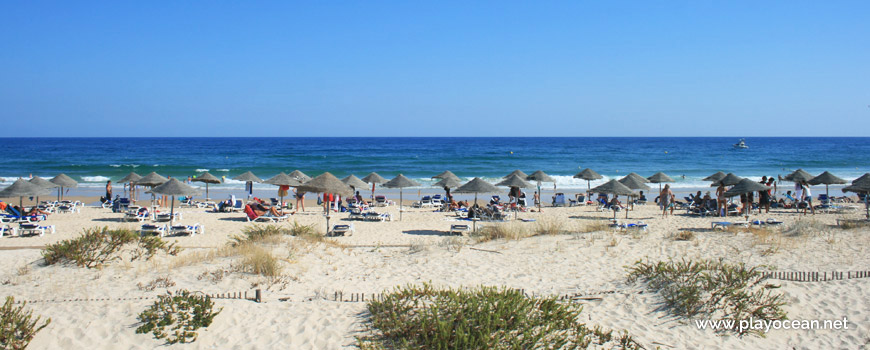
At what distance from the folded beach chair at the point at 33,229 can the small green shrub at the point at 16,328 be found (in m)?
8.03

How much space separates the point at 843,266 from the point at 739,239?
235 cm

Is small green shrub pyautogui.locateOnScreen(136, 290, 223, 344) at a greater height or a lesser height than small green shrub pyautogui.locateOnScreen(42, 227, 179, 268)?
lesser

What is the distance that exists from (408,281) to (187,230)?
7.30 metres

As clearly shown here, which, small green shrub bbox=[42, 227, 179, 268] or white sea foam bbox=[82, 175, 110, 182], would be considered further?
white sea foam bbox=[82, 175, 110, 182]

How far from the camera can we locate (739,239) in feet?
35.0

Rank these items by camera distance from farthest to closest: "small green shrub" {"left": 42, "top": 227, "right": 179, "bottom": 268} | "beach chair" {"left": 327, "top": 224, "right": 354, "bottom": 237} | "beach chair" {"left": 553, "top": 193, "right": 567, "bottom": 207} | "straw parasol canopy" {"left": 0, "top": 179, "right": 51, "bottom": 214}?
"beach chair" {"left": 553, "top": 193, "right": 567, "bottom": 207}
"straw parasol canopy" {"left": 0, "top": 179, "right": 51, "bottom": 214}
"beach chair" {"left": 327, "top": 224, "right": 354, "bottom": 237}
"small green shrub" {"left": 42, "top": 227, "right": 179, "bottom": 268}

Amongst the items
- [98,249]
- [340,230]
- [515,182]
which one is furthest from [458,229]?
[98,249]

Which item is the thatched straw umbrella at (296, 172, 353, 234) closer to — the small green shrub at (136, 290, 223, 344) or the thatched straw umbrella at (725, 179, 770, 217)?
the small green shrub at (136, 290, 223, 344)

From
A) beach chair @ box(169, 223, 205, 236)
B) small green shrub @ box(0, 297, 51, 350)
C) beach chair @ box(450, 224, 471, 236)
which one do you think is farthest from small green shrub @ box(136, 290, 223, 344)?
beach chair @ box(450, 224, 471, 236)

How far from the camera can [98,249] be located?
8602mm

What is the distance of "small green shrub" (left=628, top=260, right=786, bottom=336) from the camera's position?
20.5ft

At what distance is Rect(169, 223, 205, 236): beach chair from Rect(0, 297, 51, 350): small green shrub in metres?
6.69

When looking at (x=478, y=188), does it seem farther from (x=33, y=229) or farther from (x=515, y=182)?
(x=33, y=229)

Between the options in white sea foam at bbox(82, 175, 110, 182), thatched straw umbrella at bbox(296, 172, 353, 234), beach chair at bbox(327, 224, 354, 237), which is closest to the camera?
thatched straw umbrella at bbox(296, 172, 353, 234)
